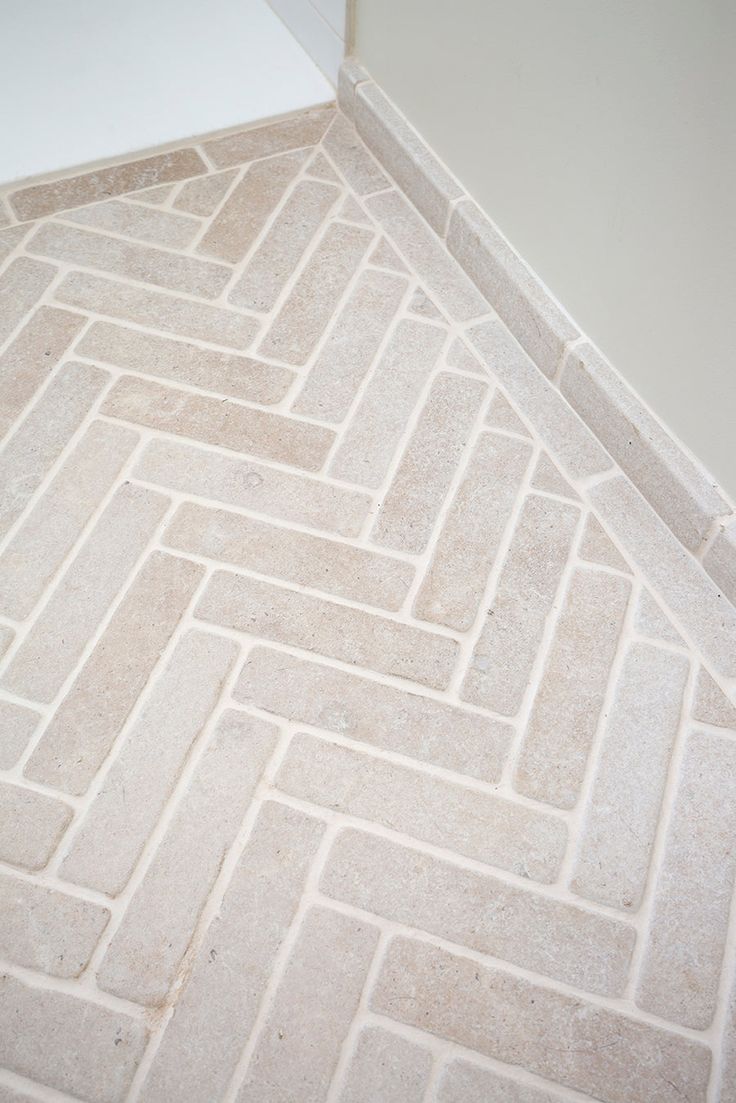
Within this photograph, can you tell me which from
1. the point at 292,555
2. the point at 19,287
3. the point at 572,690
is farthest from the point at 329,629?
the point at 19,287

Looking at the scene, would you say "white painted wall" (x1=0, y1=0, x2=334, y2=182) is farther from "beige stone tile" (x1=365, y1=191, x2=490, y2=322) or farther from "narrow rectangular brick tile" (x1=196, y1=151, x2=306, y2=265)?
"beige stone tile" (x1=365, y1=191, x2=490, y2=322)

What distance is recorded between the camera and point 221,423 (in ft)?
→ 7.33

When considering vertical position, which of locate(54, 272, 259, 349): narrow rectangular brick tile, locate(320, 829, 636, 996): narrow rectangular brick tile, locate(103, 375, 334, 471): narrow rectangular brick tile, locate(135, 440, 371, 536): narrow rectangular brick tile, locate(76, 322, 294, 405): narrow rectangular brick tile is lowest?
locate(320, 829, 636, 996): narrow rectangular brick tile

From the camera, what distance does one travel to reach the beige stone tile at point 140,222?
99.8 inches

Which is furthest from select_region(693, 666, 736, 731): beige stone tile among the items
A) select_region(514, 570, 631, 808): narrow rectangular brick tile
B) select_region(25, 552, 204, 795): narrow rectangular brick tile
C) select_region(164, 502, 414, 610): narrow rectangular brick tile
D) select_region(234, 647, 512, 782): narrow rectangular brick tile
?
select_region(25, 552, 204, 795): narrow rectangular brick tile

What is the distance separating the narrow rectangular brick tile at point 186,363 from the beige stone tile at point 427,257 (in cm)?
48

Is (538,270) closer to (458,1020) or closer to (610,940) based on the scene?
(610,940)

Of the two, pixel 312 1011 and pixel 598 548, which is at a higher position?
pixel 598 548

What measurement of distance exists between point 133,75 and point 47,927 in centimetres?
246

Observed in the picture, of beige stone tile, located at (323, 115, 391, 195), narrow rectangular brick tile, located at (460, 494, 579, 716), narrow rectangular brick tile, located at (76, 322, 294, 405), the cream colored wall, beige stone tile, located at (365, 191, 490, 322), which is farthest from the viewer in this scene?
beige stone tile, located at (323, 115, 391, 195)

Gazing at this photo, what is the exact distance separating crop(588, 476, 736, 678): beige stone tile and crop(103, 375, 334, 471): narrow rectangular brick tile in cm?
67

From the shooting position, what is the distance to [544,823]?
1.77 m

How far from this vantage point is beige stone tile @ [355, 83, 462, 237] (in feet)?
8.11

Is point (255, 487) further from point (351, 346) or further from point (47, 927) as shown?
point (47, 927)
